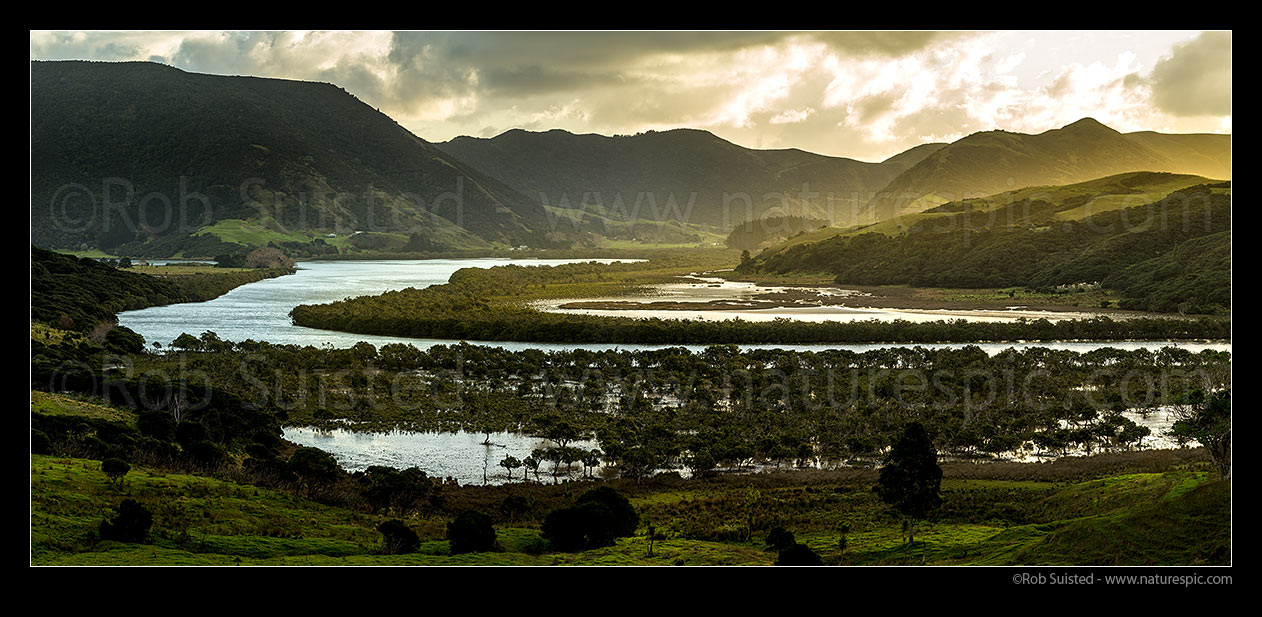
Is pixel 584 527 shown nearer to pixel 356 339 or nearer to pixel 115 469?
pixel 115 469

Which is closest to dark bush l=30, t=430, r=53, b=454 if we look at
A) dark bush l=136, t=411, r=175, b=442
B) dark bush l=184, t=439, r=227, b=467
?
dark bush l=136, t=411, r=175, b=442

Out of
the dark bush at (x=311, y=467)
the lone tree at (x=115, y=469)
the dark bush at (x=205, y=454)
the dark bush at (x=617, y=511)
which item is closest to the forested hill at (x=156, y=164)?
the dark bush at (x=205, y=454)

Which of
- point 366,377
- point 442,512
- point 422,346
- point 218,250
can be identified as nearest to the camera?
point 442,512

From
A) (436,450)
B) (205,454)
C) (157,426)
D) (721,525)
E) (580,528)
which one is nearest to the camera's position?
(580,528)

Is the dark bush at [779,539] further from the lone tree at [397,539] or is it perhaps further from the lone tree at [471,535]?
the lone tree at [397,539]

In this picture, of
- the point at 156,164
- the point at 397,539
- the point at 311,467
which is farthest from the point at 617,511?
the point at 156,164

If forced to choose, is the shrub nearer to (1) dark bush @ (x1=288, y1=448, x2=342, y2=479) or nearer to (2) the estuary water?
(1) dark bush @ (x1=288, y1=448, x2=342, y2=479)
